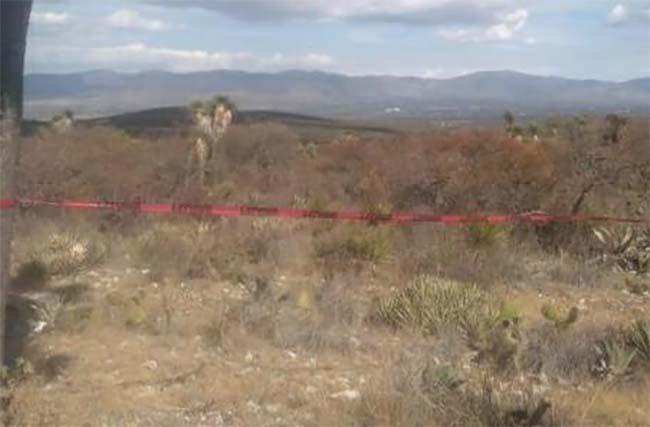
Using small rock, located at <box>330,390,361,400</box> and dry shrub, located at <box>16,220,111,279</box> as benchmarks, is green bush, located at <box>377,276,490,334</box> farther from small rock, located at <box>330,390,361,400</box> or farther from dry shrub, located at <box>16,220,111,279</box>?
dry shrub, located at <box>16,220,111,279</box>

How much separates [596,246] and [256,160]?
1864 cm

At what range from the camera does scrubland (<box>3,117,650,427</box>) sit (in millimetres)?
5910

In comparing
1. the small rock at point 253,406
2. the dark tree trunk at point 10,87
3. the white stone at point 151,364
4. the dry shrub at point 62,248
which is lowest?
the dry shrub at point 62,248

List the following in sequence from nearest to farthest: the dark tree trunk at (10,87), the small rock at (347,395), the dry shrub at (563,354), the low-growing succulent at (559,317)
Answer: the dark tree trunk at (10,87) → the small rock at (347,395) → the dry shrub at (563,354) → the low-growing succulent at (559,317)

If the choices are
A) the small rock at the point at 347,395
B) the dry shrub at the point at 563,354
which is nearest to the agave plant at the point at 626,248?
the dry shrub at the point at 563,354

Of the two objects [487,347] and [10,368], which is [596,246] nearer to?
[487,347]

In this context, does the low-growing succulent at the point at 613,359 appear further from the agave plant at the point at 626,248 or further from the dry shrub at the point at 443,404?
the agave plant at the point at 626,248

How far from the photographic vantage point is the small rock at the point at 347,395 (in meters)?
6.11

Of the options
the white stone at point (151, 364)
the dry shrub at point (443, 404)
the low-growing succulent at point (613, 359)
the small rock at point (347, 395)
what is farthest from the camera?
the white stone at point (151, 364)

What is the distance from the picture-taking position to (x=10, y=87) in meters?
4.92

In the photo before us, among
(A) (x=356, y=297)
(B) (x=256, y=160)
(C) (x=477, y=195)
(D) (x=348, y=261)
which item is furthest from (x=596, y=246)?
(B) (x=256, y=160)

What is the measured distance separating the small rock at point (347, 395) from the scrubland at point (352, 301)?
1.5 inches

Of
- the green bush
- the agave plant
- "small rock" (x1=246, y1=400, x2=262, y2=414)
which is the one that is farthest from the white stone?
the agave plant

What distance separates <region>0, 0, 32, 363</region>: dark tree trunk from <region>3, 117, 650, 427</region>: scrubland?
1.21 meters
